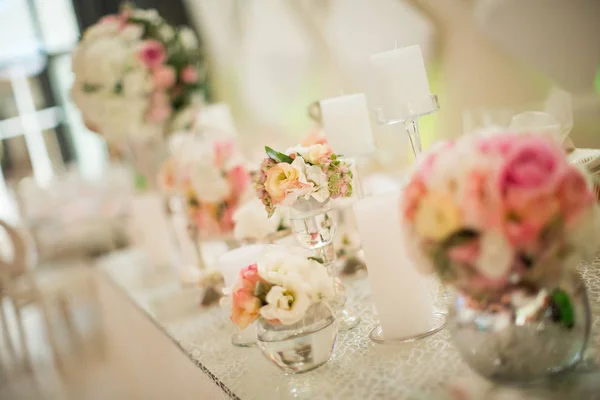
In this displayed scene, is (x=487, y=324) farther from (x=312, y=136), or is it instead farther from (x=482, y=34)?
(x=482, y=34)

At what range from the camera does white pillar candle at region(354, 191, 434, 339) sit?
1004 millimetres

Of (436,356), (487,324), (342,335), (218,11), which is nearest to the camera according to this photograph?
(487,324)

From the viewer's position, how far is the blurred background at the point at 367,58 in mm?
1444

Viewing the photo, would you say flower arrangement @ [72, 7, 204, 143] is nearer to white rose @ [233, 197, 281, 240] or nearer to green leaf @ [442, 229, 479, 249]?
white rose @ [233, 197, 281, 240]

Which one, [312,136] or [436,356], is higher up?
[312,136]

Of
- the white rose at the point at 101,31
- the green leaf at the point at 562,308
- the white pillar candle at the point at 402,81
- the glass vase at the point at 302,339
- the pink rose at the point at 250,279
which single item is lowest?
the glass vase at the point at 302,339

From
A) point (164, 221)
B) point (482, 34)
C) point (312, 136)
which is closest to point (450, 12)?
point (482, 34)

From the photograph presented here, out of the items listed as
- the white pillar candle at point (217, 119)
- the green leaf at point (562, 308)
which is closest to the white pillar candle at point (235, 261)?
the green leaf at point (562, 308)

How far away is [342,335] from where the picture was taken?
46.1 inches

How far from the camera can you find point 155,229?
7.60ft

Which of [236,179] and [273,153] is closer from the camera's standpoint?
[273,153]

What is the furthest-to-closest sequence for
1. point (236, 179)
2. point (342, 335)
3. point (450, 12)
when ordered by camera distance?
1. point (450, 12)
2. point (236, 179)
3. point (342, 335)

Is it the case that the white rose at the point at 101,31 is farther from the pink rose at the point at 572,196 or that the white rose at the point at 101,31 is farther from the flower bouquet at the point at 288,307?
the pink rose at the point at 572,196

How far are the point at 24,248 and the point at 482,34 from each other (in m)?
2.92
